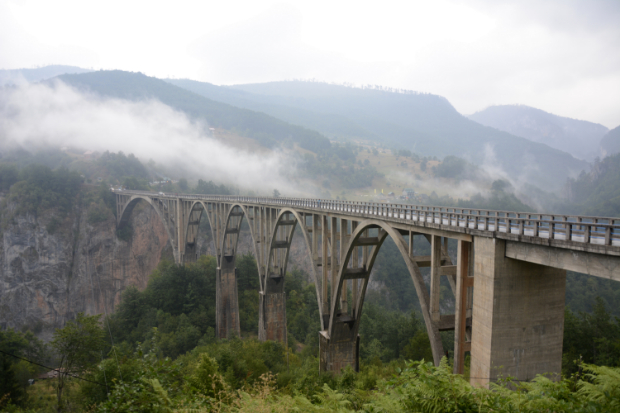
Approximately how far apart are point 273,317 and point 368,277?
711 inches

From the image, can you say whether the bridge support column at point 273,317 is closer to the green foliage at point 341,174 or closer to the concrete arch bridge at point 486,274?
the concrete arch bridge at point 486,274

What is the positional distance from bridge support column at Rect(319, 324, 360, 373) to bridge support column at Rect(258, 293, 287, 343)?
39.5 feet

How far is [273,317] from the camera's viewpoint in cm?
3881

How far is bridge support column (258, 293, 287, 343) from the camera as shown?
3784 centimetres

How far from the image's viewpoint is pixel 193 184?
465ft

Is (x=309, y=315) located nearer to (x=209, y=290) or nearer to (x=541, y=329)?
(x=209, y=290)

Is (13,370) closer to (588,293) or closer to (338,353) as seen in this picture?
(338,353)

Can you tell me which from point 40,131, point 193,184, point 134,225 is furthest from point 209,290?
point 40,131

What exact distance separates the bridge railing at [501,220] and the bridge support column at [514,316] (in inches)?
33.0

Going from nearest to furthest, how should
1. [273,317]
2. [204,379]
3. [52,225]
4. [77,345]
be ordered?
[204,379]
[77,345]
[273,317]
[52,225]

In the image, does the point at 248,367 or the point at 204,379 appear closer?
the point at 204,379

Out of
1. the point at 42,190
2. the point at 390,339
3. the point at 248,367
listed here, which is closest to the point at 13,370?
the point at 248,367

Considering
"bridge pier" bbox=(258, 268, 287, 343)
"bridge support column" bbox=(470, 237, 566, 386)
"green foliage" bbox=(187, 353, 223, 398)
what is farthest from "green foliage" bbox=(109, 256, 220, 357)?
"bridge support column" bbox=(470, 237, 566, 386)

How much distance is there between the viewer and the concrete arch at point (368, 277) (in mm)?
15812
